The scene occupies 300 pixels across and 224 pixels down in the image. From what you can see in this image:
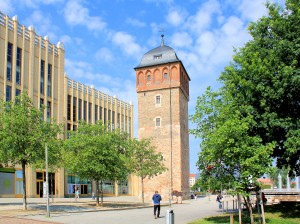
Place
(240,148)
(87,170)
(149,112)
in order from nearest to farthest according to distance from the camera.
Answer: (240,148) → (87,170) → (149,112)

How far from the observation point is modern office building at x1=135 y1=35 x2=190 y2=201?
55094 mm

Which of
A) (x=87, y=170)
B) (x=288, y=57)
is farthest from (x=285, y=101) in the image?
(x=87, y=170)

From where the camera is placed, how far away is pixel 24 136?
23266 mm

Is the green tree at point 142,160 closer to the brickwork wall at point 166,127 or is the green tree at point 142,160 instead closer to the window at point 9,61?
the brickwork wall at point 166,127

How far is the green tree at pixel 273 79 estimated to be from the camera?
19.4 m

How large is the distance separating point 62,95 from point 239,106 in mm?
39082

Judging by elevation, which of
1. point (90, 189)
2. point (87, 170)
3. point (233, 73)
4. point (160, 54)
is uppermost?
point (160, 54)

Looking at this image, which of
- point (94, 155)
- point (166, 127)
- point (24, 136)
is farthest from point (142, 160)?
point (24, 136)

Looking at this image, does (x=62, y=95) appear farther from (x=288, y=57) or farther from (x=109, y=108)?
(x=288, y=57)

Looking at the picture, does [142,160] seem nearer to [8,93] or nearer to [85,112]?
[8,93]

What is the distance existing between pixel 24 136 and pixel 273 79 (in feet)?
47.7

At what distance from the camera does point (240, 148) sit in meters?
16.6

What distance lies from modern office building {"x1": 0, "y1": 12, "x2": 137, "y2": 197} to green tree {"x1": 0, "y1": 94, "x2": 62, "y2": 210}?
14162 millimetres

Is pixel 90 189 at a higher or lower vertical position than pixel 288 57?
lower
